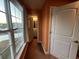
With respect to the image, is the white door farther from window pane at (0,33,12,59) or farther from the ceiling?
window pane at (0,33,12,59)

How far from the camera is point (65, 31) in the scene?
2070mm

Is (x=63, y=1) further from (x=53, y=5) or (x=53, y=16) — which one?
(x=53, y=16)

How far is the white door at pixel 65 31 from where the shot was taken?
5.90ft

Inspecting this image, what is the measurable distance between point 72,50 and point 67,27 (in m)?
0.71

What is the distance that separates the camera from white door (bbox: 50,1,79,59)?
70.8 inches

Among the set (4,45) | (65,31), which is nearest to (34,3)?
(65,31)

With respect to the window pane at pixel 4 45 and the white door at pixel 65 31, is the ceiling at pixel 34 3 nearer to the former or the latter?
the white door at pixel 65 31

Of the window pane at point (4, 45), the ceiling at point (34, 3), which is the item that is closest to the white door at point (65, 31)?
the ceiling at point (34, 3)

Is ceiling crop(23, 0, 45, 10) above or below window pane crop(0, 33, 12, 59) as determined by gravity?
above

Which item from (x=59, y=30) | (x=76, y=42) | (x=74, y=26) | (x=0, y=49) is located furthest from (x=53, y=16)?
(x=0, y=49)

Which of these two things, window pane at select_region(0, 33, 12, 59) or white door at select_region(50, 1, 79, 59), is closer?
window pane at select_region(0, 33, 12, 59)

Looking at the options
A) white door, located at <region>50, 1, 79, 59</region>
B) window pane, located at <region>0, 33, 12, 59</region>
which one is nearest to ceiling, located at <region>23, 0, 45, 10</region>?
white door, located at <region>50, 1, 79, 59</region>

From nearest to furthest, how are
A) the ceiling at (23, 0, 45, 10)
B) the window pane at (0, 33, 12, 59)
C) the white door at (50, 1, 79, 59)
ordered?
→ the window pane at (0, 33, 12, 59) < the white door at (50, 1, 79, 59) < the ceiling at (23, 0, 45, 10)

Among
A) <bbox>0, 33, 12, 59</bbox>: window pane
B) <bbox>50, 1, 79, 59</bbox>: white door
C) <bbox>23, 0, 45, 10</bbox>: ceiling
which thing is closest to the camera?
<bbox>0, 33, 12, 59</bbox>: window pane
